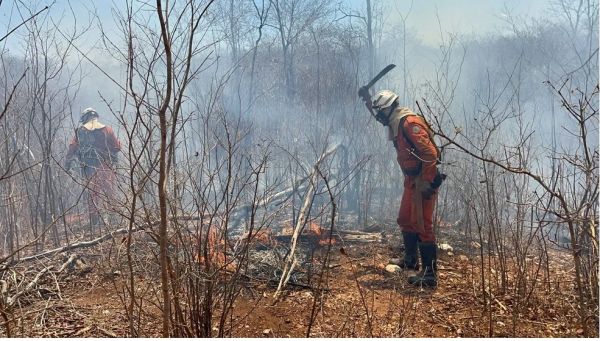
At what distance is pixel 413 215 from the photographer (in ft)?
13.8

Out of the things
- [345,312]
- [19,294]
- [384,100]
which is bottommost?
[345,312]

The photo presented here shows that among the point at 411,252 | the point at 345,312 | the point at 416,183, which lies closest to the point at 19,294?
the point at 345,312

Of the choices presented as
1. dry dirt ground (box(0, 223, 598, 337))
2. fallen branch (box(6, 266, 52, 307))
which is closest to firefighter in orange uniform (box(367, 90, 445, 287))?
dry dirt ground (box(0, 223, 598, 337))

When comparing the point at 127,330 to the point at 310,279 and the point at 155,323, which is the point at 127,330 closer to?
the point at 155,323

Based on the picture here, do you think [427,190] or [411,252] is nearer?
[427,190]

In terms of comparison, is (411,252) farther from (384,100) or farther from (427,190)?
(384,100)

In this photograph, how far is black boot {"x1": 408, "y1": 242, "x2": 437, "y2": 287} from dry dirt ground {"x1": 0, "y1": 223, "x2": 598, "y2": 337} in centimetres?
10

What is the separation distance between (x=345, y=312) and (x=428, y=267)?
1.14 meters

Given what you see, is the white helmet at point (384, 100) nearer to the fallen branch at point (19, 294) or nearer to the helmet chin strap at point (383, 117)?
the helmet chin strap at point (383, 117)

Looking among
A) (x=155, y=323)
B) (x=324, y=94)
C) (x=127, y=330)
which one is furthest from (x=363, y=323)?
(x=324, y=94)

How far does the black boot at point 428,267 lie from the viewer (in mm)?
3889

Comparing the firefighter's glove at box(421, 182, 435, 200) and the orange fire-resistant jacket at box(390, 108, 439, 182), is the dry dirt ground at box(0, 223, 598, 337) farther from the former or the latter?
the orange fire-resistant jacket at box(390, 108, 439, 182)

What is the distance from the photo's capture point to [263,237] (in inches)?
195

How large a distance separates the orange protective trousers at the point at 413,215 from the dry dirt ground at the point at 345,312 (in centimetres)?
54
